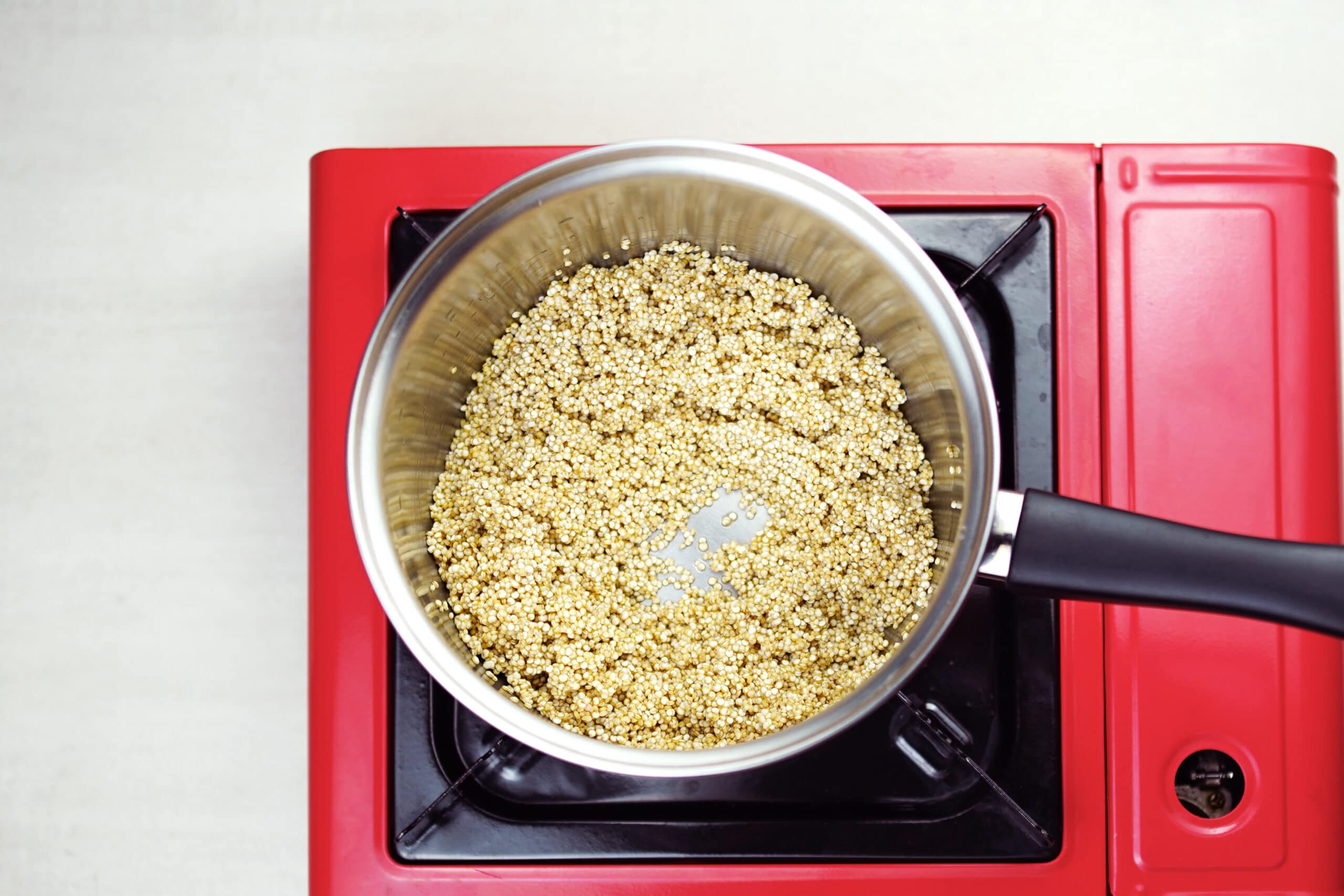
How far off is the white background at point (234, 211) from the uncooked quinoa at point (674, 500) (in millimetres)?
324

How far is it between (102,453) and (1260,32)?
1437mm

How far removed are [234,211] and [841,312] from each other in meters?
0.73

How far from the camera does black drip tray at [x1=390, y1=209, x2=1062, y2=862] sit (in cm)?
80

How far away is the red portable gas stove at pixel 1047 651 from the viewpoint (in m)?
0.80

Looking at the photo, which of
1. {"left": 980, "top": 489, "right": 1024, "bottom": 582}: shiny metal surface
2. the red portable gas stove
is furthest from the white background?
{"left": 980, "top": 489, "right": 1024, "bottom": 582}: shiny metal surface

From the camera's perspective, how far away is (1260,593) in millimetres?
611

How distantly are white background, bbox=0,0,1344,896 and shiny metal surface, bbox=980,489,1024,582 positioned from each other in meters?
0.57

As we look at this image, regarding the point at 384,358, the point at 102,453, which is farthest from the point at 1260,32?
the point at 102,453

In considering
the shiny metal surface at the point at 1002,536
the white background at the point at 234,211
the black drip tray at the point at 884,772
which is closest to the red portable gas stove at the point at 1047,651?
the black drip tray at the point at 884,772

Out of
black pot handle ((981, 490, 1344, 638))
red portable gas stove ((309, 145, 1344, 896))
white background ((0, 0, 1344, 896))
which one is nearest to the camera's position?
black pot handle ((981, 490, 1344, 638))

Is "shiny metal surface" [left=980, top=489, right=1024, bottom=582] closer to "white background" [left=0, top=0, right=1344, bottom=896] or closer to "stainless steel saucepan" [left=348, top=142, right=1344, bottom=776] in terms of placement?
"stainless steel saucepan" [left=348, top=142, right=1344, bottom=776]

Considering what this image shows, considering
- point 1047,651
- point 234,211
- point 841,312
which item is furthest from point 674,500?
point 234,211

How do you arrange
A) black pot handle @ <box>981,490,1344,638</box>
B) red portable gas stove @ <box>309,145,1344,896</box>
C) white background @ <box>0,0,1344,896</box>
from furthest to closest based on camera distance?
1. white background @ <box>0,0,1344,896</box>
2. red portable gas stove @ <box>309,145,1344,896</box>
3. black pot handle @ <box>981,490,1344,638</box>

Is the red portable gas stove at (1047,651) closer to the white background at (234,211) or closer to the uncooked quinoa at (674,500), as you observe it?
the uncooked quinoa at (674,500)
